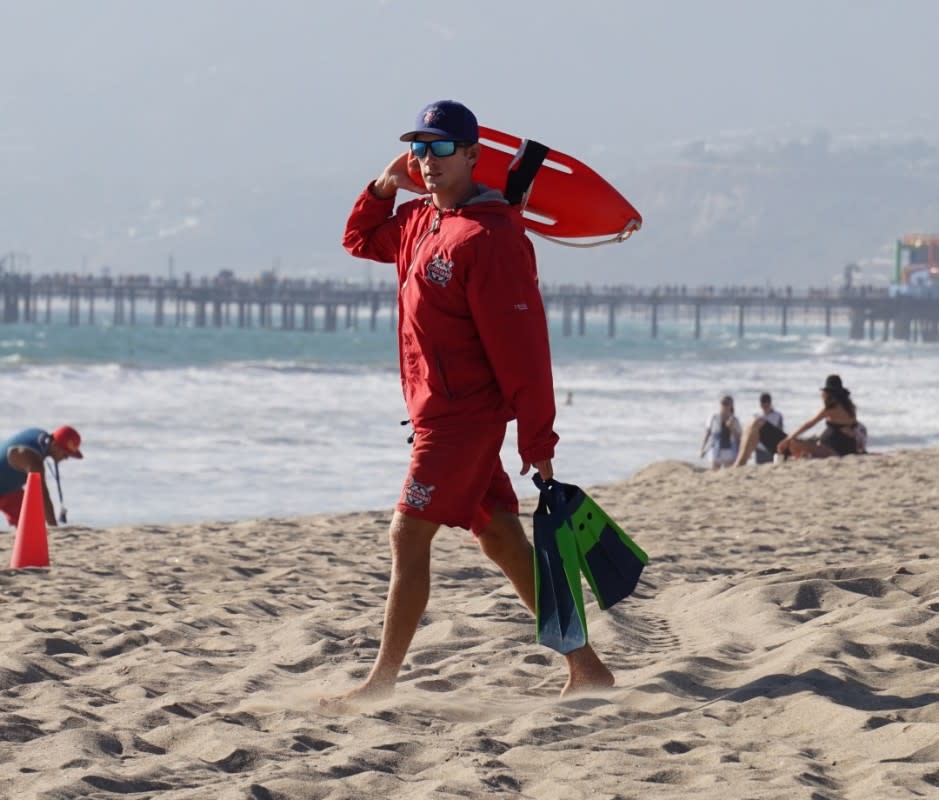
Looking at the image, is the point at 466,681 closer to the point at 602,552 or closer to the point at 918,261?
the point at 602,552

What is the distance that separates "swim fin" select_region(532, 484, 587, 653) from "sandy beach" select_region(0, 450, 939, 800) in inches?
7.1

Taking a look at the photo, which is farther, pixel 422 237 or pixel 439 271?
pixel 422 237

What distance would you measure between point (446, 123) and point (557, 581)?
Answer: 1230 mm

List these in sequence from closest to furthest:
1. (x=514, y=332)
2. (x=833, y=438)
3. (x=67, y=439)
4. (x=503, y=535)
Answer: (x=514, y=332), (x=503, y=535), (x=67, y=439), (x=833, y=438)

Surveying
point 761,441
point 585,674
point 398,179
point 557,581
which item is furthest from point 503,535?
point 761,441

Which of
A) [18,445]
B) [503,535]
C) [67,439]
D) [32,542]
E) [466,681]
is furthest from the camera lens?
[67,439]

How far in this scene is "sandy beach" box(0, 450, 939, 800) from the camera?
11.4 feet

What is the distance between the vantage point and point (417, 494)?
4.07 m

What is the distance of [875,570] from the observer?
570 centimetres

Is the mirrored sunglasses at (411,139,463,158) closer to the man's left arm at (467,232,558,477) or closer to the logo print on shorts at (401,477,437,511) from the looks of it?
the man's left arm at (467,232,558,477)

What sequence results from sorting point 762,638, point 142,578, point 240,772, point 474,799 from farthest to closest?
point 142,578, point 762,638, point 240,772, point 474,799

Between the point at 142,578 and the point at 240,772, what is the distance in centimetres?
310

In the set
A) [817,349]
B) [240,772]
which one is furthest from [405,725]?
[817,349]

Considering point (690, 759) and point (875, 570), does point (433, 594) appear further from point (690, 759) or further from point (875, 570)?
point (690, 759)
